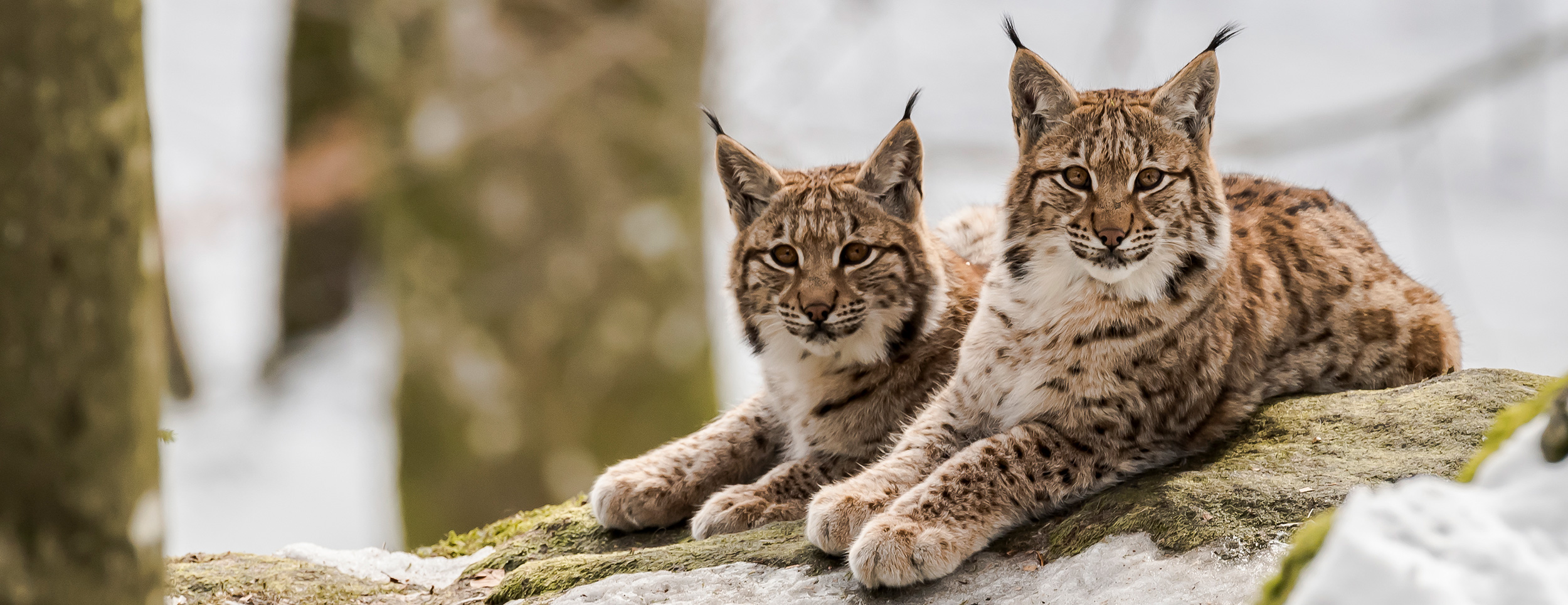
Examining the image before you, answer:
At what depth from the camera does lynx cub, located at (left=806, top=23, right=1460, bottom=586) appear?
3549 mm

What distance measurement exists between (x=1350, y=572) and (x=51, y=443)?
2151 mm

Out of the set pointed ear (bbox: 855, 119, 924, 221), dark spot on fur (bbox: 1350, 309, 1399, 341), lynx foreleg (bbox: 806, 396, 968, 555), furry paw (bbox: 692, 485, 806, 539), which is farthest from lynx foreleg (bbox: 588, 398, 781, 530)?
dark spot on fur (bbox: 1350, 309, 1399, 341)

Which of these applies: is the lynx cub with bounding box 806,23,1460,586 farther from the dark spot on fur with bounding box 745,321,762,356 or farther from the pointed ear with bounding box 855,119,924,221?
the dark spot on fur with bounding box 745,321,762,356

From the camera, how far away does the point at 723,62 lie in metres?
7.97

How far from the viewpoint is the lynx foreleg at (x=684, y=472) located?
4.57 metres

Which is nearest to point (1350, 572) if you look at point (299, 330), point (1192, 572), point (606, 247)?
point (1192, 572)

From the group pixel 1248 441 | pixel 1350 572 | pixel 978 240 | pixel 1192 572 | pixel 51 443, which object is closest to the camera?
pixel 1350 572

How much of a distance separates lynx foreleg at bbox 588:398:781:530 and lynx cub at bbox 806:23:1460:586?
1006 millimetres

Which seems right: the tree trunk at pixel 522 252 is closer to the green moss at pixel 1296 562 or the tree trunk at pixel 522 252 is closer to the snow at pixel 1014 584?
the snow at pixel 1014 584

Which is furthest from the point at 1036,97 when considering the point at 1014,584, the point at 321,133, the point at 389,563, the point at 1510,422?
the point at 321,133

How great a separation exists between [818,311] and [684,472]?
0.99 meters

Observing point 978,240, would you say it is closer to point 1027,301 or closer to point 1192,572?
point 1027,301

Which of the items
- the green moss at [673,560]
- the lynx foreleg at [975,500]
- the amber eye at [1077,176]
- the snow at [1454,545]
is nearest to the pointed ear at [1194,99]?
the amber eye at [1077,176]

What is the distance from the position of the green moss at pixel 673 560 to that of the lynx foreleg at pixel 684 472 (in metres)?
0.63
